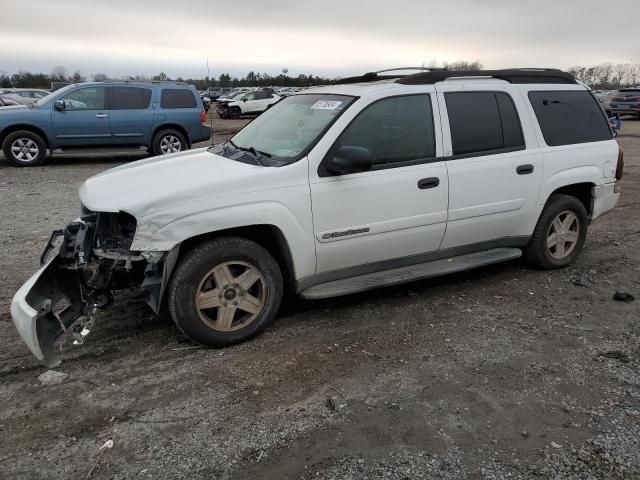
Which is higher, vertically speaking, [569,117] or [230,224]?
[569,117]

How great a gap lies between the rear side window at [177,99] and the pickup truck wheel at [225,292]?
10.2 meters

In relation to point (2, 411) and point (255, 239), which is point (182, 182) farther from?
point (2, 411)

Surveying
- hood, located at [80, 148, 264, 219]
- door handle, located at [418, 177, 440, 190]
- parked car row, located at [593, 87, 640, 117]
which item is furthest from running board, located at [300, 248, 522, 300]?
parked car row, located at [593, 87, 640, 117]

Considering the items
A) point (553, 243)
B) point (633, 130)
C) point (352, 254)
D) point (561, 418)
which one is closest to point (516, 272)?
point (553, 243)

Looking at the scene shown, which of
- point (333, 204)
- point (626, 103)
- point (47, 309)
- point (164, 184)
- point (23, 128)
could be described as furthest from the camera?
point (626, 103)

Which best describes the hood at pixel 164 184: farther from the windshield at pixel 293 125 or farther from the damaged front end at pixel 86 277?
the windshield at pixel 293 125

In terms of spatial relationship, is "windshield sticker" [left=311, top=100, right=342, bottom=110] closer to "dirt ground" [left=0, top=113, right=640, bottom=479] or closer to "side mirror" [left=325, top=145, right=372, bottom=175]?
"side mirror" [left=325, top=145, right=372, bottom=175]

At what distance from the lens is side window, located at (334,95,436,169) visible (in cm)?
407

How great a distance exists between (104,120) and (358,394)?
10.9 metres

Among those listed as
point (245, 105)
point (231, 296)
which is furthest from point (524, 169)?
point (245, 105)

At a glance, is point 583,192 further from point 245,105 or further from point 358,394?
point 245,105

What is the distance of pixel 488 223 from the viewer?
471 cm

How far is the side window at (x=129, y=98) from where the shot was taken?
12.3m

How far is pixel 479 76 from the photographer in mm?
4781
